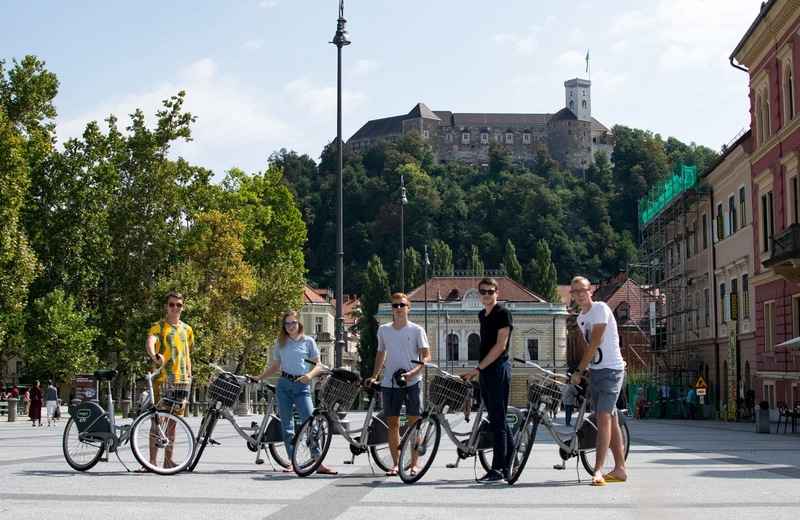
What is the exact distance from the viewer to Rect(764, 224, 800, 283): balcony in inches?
1075

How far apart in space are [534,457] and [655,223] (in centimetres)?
3834

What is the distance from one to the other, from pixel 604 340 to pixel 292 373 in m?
3.48

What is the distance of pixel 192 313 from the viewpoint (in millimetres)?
43688

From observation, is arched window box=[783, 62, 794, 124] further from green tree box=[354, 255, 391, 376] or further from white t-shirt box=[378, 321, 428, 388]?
green tree box=[354, 255, 391, 376]

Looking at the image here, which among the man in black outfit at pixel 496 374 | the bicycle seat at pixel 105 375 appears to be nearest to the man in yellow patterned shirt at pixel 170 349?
the bicycle seat at pixel 105 375

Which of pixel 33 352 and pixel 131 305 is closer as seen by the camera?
pixel 33 352

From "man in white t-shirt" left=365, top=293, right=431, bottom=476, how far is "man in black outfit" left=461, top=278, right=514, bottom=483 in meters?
0.66

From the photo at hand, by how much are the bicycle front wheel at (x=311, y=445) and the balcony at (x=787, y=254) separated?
63.3ft

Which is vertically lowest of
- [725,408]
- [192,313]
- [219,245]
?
[725,408]

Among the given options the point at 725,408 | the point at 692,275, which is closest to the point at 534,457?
the point at 725,408

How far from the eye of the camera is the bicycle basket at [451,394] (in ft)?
34.1

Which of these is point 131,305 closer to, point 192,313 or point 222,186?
point 192,313

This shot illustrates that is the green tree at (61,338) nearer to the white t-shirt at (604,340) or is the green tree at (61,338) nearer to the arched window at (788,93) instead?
the arched window at (788,93)

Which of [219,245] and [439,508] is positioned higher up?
[219,245]
